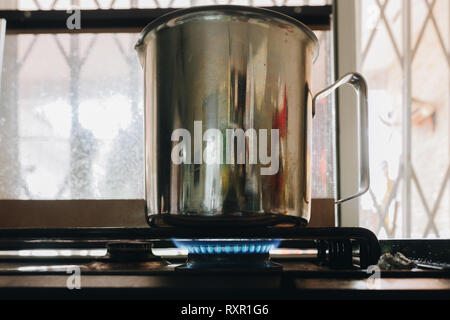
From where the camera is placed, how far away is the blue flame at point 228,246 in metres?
0.51

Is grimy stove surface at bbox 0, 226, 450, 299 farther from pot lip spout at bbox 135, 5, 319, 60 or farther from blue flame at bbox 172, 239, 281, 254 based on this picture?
pot lip spout at bbox 135, 5, 319, 60

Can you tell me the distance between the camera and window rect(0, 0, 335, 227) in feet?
3.01

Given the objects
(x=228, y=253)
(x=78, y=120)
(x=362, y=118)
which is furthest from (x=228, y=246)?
(x=78, y=120)

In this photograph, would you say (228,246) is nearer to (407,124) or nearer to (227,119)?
(227,119)

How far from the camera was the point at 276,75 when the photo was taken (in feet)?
1.77

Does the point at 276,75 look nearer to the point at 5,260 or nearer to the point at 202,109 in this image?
the point at 202,109

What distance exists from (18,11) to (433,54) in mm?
870

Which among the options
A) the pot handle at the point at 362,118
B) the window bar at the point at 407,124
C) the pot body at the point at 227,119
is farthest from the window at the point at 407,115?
the pot body at the point at 227,119

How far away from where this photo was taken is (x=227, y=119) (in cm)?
51

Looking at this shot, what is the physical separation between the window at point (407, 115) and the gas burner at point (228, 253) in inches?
18.2

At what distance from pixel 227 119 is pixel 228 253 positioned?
153 mm

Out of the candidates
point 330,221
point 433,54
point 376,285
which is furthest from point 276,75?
point 433,54

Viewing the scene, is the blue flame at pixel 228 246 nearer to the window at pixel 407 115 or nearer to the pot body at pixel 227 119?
the pot body at pixel 227 119

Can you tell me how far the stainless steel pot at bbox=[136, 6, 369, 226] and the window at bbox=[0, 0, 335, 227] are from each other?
0.38m
